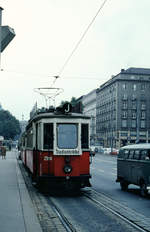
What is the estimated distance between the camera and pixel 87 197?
1547 cm

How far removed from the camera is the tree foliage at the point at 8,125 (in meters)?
130

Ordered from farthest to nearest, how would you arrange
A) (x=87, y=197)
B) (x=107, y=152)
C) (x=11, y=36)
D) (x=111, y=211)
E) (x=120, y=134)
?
(x=120, y=134) < (x=107, y=152) < (x=87, y=197) < (x=111, y=211) < (x=11, y=36)

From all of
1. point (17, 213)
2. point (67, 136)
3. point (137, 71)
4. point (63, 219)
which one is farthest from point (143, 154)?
point (137, 71)

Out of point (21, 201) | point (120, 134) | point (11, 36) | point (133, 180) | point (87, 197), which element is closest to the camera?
point (11, 36)

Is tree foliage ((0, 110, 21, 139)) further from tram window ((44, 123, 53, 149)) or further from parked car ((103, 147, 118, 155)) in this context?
tram window ((44, 123, 53, 149))

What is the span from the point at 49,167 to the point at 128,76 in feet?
314

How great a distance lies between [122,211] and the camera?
1188 cm

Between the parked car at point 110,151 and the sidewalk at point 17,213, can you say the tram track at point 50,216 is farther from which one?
the parked car at point 110,151

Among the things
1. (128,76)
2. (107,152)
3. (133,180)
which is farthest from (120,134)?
(133,180)

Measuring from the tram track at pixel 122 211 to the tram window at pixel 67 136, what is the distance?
1829mm

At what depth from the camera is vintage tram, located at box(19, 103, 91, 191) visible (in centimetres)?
1563

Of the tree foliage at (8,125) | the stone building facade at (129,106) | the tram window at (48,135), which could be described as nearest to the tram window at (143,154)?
the tram window at (48,135)

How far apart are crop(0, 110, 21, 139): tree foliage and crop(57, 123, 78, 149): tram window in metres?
115

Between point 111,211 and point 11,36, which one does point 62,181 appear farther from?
point 11,36
